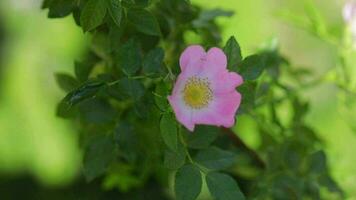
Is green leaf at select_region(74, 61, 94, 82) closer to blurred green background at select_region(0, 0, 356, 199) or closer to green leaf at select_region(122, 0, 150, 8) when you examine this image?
green leaf at select_region(122, 0, 150, 8)

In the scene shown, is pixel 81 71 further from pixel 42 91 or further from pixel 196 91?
pixel 42 91

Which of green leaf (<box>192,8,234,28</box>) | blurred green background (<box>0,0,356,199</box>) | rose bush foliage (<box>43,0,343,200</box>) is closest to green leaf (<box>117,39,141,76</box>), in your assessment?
rose bush foliage (<box>43,0,343,200</box>)

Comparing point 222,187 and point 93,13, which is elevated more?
point 93,13

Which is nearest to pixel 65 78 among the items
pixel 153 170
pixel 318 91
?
pixel 153 170

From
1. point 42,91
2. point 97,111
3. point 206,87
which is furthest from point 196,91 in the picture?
point 42,91

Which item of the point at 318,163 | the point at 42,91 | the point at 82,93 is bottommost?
the point at 42,91

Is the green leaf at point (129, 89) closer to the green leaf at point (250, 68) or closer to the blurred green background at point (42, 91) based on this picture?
the green leaf at point (250, 68)
